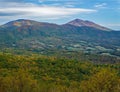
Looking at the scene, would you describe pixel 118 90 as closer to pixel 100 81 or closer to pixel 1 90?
pixel 100 81

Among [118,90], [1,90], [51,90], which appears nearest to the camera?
[118,90]

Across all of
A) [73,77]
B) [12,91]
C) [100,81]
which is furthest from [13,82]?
[73,77]

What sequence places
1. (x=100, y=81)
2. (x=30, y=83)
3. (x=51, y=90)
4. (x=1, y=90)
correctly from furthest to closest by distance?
(x=51, y=90)
(x=30, y=83)
(x=1, y=90)
(x=100, y=81)

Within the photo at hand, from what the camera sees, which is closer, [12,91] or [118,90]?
[118,90]

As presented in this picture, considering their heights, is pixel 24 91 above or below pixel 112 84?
below

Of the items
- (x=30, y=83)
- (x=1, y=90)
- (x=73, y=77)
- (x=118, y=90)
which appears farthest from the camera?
(x=73, y=77)

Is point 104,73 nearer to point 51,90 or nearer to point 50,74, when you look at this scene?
point 51,90

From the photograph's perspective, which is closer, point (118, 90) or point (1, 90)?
point (118, 90)

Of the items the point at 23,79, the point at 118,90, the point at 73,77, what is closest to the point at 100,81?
the point at 118,90

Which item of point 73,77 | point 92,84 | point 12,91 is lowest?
point 73,77
